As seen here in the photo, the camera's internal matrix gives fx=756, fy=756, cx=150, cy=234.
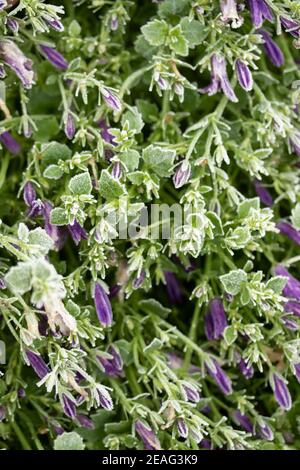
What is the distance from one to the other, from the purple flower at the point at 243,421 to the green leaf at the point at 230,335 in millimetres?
192

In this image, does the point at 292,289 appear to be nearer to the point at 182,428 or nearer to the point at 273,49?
the point at 182,428

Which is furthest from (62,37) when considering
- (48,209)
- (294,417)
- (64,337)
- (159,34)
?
(294,417)

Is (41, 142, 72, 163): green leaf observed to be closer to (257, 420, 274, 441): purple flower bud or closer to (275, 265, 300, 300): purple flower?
(275, 265, 300, 300): purple flower

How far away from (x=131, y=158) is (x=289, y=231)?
1.27 feet

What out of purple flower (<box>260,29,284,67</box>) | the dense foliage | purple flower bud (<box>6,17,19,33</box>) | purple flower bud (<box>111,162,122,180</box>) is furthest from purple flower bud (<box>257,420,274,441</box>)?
purple flower bud (<box>6,17,19,33</box>)

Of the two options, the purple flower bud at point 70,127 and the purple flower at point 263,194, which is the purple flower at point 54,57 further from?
the purple flower at point 263,194

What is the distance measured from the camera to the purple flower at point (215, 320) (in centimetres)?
139

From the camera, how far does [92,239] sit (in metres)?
1.25

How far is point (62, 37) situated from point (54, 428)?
742mm

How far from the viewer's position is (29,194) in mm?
1315

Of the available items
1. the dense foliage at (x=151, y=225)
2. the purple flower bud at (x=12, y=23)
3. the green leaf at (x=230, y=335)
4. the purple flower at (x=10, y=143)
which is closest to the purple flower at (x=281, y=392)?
the dense foliage at (x=151, y=225)

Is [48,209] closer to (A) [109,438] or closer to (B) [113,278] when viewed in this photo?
(B) [113,278]

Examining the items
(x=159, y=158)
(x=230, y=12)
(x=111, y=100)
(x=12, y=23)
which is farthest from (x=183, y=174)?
(x=12, y=23)

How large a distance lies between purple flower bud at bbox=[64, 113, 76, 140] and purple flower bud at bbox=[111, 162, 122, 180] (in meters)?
0.12
